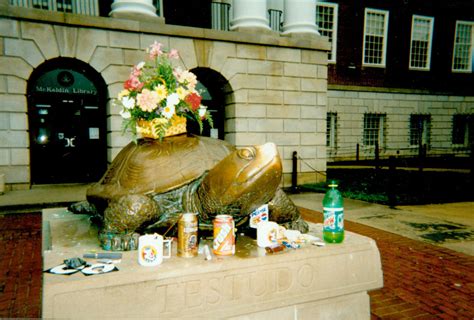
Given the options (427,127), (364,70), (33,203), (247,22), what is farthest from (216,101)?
(427,127)

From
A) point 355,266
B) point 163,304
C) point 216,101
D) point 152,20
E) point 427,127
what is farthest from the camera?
point 427,127

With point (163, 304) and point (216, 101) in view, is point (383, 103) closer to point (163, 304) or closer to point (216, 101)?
point (216, 101)

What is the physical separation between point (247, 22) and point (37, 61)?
21.3ft

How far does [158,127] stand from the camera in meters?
3.20

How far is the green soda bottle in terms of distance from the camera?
2818 mm

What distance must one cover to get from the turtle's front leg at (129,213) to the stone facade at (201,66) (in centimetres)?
763

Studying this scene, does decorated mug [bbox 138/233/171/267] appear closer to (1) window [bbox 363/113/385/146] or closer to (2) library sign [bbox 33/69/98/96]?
(2) library sign [bbox 33/69/98/96]

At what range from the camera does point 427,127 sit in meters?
24.9

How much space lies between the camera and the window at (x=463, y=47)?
24891 millimetres

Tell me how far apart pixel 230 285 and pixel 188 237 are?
0.46 metres

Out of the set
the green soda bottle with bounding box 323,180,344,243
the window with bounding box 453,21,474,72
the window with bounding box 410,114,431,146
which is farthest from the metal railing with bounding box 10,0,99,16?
the window with bounding box 453,21,474,72

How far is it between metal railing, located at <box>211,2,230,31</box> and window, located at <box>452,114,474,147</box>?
2102cm

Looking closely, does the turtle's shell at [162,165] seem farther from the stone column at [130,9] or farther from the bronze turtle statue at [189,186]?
the stone column at [130,9]

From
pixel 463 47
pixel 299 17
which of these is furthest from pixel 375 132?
pixel 299 17
